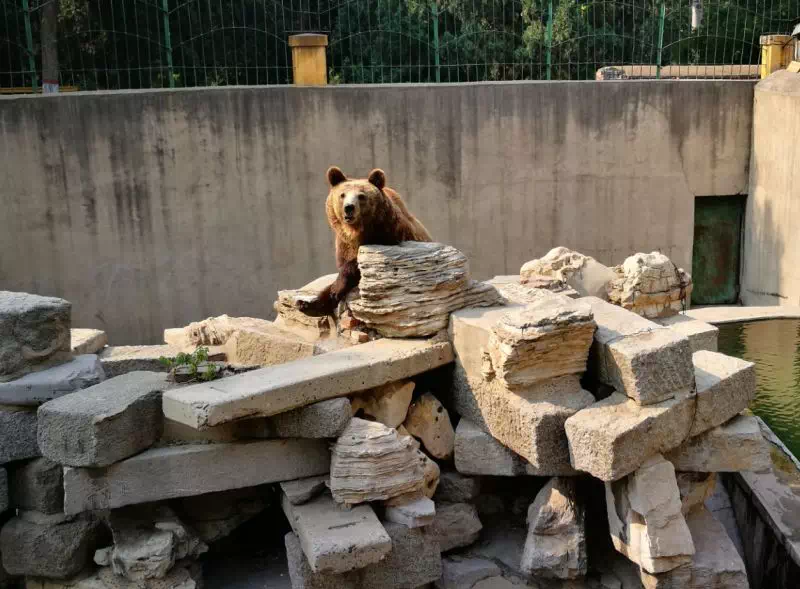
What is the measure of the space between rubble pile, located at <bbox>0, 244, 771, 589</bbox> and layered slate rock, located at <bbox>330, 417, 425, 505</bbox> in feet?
0.04

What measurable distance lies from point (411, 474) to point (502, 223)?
7012mm

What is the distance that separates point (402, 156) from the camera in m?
10.9

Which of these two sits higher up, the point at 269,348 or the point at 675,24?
the point at 675,24

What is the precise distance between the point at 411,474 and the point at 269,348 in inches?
73.4

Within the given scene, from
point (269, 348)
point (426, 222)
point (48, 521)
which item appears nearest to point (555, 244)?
point (426, 222)

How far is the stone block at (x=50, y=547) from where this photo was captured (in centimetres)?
488

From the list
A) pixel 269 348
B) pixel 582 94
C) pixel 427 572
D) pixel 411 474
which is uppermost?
pixel 582 94

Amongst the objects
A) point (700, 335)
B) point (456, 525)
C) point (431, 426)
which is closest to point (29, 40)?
point (431, 426)

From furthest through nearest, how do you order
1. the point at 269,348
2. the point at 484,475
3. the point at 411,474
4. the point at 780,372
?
the point at 780,372, the point at 269,348, the point at 484,475, the point at 411,474

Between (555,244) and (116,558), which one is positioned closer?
(116,558)

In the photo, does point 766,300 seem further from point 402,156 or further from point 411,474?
point 411,474

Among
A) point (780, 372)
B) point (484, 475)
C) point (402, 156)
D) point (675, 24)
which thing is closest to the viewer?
point (484, 475)

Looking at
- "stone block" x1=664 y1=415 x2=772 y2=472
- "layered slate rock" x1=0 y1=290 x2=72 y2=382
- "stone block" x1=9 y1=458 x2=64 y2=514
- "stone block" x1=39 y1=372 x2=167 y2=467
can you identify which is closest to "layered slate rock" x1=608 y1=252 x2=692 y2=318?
"stone block" x1=664 y1=415 x2=772 y2=472

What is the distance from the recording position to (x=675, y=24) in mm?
13211
